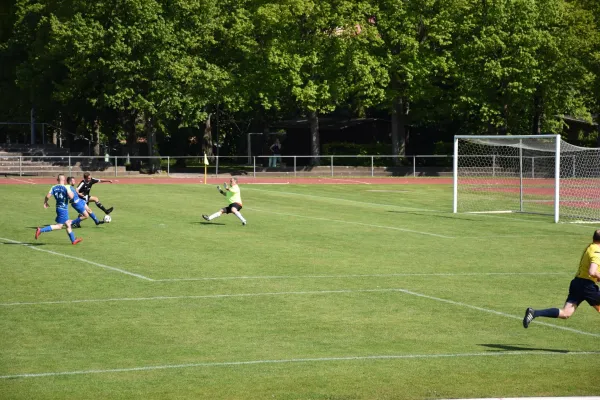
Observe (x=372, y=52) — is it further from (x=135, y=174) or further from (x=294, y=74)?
(x=135, y=174)

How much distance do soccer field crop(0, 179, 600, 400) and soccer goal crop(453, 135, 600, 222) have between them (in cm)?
602

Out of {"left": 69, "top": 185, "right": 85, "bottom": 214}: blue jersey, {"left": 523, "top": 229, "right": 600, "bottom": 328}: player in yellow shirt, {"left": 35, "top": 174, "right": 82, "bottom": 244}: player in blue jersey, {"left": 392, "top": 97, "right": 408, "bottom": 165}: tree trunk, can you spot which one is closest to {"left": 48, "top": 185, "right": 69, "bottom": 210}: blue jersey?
{"left": 35, "top": 174, "right": 82, "bottom": 244}: player in blue jersey

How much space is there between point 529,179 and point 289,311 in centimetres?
3948

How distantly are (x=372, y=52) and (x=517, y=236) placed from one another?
3587 centimetres

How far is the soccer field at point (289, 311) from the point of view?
13211 millimetres

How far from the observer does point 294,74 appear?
6222 centimetres

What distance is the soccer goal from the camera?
133 feet

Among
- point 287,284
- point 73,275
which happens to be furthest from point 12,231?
point 287,284

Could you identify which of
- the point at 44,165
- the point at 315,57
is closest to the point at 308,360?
the point at 44,165

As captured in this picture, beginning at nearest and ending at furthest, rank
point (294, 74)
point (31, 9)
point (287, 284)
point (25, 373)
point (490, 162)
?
1. point (25, 373)
2. point (287, 284)
3. point (490, 162)
4. point (294, 74)
5. point (31, 9)

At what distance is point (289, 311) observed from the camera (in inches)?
723

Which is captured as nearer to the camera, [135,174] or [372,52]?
[135,174]

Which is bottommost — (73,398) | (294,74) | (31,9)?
(73,398)

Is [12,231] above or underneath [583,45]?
underneath
